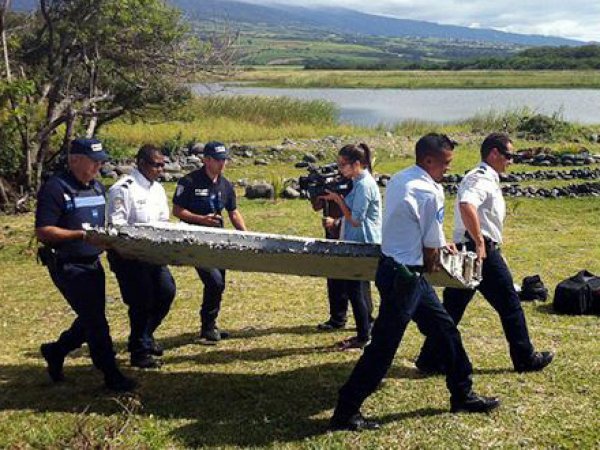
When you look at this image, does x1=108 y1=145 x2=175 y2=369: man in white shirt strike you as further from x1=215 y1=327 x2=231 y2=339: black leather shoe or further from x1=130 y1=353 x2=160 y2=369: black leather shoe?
x1=215 y1=327 x2=231 y2=339: black leather shoe

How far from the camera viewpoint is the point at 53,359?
6.29 metres

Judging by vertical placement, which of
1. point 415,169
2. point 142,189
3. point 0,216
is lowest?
point 0,216

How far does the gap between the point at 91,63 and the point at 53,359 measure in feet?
47.1

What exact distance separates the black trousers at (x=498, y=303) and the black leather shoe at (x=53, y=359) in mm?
3095

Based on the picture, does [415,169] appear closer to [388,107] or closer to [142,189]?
[142,189]

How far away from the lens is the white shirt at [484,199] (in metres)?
5.90

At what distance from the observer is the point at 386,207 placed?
5.08 meters

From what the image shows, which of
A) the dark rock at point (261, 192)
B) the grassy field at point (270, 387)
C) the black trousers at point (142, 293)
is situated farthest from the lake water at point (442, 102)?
the black trousers at point (142, 293)

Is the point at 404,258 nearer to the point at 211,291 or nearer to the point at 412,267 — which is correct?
the point at 412,267

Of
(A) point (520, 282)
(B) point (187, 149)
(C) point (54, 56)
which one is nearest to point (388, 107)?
(B) point (187, 149)

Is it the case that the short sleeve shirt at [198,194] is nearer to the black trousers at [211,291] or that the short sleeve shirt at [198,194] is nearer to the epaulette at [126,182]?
the black trousers at [211,291]

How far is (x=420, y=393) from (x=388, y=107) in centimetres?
5250

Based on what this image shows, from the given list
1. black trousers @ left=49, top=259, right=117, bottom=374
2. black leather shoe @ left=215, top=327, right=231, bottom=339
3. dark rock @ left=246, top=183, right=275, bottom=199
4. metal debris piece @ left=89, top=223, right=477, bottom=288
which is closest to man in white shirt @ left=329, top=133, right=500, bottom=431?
metal debris piece @ left=89, top=223, right=477, bottom=288

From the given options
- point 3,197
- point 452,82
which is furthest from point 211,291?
point 452,82
